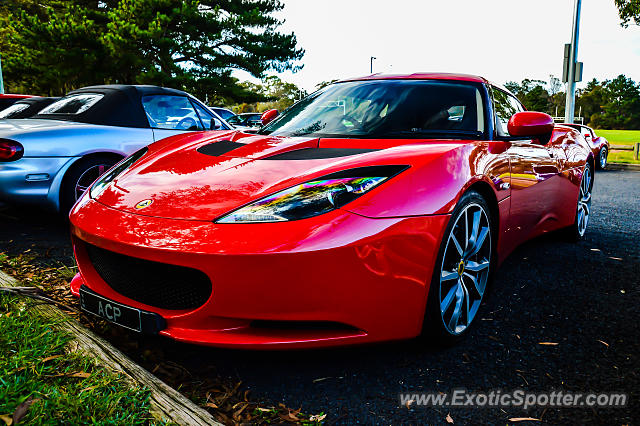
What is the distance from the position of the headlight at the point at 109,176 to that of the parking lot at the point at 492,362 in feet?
2.72

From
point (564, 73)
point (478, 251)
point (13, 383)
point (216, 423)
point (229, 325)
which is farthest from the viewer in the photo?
point (564, 73)

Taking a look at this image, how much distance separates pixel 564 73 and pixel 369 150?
12123mm

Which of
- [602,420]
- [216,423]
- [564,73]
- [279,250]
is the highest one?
[564,73]

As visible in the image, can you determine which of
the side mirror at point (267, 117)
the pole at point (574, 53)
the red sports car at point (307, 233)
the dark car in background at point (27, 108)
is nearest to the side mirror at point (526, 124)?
the red sports car at point (307, 233)

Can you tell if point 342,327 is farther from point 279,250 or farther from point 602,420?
point 602,420

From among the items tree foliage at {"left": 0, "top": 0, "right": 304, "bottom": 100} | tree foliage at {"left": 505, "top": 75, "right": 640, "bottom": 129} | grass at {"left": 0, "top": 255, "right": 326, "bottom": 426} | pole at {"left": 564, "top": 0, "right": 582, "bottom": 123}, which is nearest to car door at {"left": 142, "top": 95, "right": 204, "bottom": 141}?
grass at {"left": 0, "top": 255, "right": 326, "bottom": 426}

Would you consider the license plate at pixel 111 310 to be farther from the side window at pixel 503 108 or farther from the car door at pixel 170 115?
the car door at pixel 170 115

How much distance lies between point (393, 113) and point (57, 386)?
2.22 metres

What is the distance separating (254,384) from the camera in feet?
7.10

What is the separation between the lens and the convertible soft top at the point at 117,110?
5039mm

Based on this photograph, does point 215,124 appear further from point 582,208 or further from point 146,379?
point 146,379

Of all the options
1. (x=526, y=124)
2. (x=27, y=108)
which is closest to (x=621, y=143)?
(x=526, y=124)

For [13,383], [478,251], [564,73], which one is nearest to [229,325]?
[13,383]

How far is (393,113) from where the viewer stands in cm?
311
